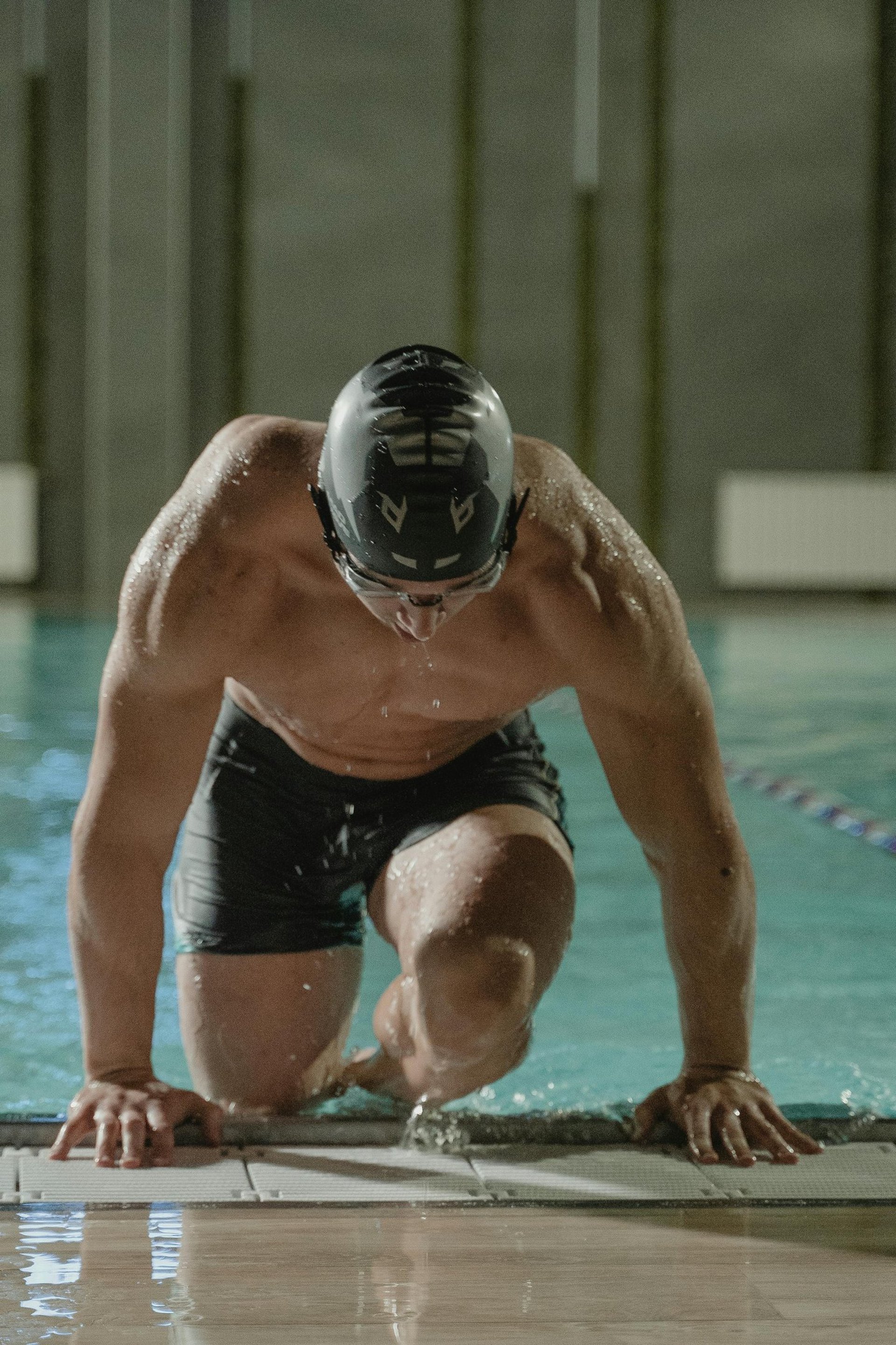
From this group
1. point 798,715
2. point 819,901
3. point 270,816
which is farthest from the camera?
point 798,715

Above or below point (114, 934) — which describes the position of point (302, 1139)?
below

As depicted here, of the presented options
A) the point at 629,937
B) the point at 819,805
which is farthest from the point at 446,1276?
the point at 819,805

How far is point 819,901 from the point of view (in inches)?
194

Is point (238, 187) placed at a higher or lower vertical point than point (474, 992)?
higher

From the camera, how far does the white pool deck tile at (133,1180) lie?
2.12 meters

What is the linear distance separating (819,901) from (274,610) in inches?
115

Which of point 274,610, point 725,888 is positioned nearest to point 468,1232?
point 725,888

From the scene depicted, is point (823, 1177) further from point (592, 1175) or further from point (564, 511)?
point (564, 511)

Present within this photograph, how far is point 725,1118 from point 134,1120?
0.83m

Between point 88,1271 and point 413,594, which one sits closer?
point 88,1271

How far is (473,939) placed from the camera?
8.16 ft

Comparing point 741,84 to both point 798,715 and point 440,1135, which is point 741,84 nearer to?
point 798,715

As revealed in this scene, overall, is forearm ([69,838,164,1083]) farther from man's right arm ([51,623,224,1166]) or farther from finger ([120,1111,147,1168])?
finger ([120,1111,147,1168])

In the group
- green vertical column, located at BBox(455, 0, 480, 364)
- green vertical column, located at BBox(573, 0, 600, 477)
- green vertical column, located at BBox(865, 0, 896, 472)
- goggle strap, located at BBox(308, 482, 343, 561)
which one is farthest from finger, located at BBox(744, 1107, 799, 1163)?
green vertical column, located at BBox(865, 0, 896, 472)
